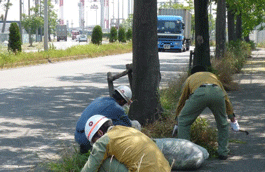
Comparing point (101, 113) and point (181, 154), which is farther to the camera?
point (181, 154)

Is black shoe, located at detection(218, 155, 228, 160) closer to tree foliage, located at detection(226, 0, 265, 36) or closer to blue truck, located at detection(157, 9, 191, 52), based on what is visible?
tree foliage, located at detection(226, 0, 265, 36)

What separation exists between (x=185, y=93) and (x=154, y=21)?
85.9 inches

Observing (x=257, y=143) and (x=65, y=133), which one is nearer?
(x=257, y=143)

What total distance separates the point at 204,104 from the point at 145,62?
7.37 ft

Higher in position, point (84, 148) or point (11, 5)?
point (11, 5)

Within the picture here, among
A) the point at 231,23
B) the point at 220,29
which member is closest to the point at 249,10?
the point at 231,23

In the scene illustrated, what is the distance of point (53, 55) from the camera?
35.3 metres

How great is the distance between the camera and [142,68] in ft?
32.8

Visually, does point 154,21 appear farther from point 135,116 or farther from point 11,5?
point 11,5

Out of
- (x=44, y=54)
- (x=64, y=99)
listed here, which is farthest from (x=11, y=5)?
(x=64, y=99)

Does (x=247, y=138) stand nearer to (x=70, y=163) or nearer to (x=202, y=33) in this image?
(x=70, y=163)

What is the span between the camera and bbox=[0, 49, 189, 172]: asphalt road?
28.5ft

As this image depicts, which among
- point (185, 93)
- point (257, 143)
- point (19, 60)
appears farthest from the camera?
point (19, 60)

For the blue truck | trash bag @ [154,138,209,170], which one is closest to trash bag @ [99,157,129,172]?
trash bag @ [154,138,209,170]
